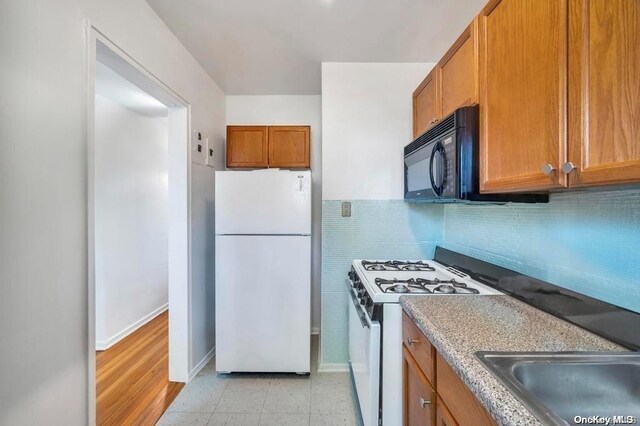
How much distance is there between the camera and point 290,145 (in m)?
2.75

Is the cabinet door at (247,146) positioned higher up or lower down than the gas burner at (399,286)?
higher up

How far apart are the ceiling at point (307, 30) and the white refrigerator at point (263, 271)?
916mm

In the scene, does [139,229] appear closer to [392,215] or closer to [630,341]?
[392,215]

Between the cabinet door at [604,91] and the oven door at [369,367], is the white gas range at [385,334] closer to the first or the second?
the oven door at [369,367]

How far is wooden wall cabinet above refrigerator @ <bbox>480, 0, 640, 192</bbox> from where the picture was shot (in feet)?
2.23

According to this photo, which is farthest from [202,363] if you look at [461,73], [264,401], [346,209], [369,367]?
[461,73]

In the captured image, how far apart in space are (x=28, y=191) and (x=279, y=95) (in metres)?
2.40

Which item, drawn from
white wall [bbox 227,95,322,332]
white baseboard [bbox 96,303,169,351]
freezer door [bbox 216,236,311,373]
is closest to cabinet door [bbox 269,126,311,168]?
white wall [bbox 227,95,322,332]

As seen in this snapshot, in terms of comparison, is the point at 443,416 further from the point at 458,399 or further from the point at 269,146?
the point at 269,146

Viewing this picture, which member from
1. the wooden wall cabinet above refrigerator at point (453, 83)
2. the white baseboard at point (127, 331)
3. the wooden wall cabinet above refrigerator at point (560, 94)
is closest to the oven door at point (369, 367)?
the wooden wall cabinet above refrigerator at point (560, 94)

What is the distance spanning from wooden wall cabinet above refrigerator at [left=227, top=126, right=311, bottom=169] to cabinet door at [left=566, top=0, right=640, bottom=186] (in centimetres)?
211

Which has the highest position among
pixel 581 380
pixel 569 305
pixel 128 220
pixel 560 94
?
pixel 560 94

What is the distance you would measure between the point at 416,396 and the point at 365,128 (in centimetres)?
179

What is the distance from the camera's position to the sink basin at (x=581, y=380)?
766mm
